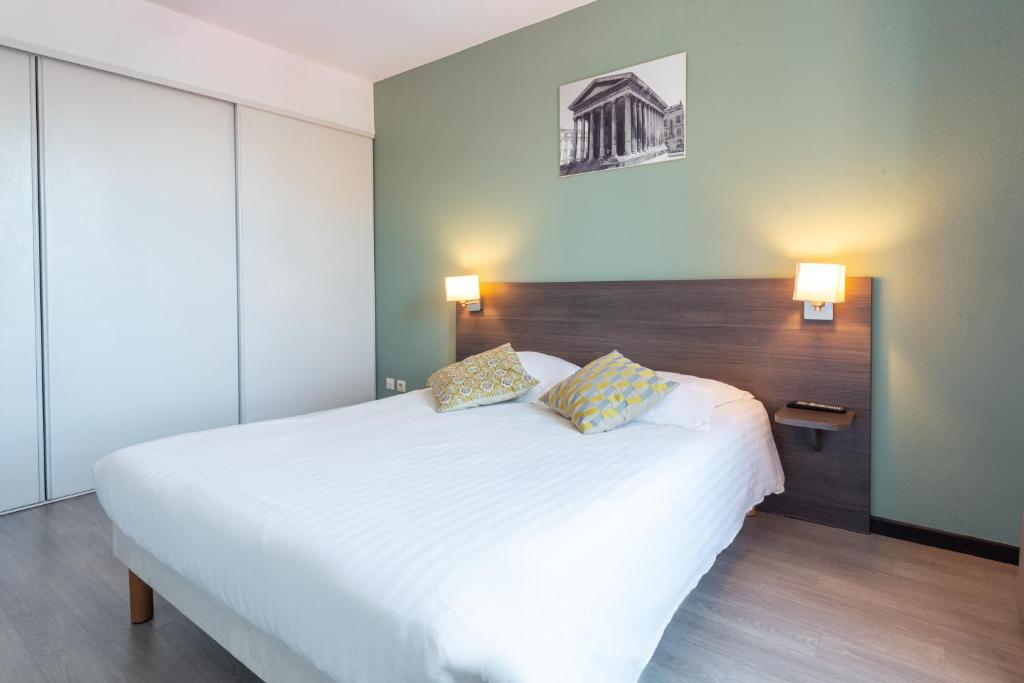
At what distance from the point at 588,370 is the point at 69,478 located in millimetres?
2744

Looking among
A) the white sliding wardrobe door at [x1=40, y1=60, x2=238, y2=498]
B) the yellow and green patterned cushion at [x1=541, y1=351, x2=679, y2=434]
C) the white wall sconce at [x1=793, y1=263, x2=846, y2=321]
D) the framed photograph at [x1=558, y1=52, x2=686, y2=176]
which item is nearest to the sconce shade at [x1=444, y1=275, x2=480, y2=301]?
the framed photograph at [x1=558, y1=52, x2=686, y2=176]

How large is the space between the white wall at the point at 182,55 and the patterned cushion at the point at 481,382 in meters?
2.18

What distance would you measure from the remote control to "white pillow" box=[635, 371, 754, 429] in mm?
249

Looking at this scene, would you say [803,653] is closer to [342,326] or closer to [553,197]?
[553,197]

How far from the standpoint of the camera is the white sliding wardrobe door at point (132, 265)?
2.86m

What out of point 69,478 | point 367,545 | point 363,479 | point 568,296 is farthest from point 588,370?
point 69,478

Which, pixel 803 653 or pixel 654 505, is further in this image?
pixel 803 653

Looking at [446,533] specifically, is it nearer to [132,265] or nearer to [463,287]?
[463,287]

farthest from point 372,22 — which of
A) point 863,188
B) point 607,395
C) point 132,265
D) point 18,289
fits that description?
point 863,188

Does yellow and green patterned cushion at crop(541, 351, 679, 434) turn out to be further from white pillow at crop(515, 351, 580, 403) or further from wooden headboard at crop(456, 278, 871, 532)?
wooden headboard at crop(456, 278, 871, 532)

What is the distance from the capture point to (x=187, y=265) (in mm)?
3305

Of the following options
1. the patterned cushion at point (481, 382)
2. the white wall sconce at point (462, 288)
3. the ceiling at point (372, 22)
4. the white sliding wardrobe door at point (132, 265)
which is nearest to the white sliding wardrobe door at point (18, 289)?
the white sliding wardrobe door at point (132, 265)

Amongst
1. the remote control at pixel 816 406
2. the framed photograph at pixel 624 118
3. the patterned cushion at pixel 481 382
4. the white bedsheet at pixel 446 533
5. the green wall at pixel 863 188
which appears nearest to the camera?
the white bedsheet at pixel 446 533

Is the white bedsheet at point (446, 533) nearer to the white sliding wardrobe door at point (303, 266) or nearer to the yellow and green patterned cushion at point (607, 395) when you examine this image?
the yellow and green patterned cushion at point (607, 395)
